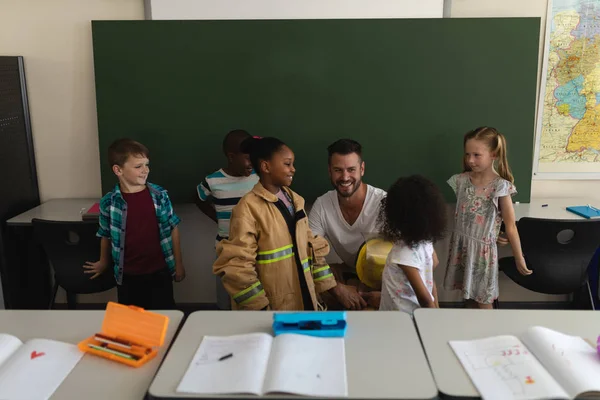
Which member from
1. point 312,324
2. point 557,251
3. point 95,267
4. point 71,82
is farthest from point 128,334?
point 71,82

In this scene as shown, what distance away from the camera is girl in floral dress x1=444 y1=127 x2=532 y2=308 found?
278 centimetres

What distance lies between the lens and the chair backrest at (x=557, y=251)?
2.68 meters

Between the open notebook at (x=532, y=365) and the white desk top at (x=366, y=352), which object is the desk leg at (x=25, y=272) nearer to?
the white desk top at (x=366, y=352)

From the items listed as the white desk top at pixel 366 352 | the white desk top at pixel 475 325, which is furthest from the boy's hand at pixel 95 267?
the white desk top at pixel 475 325

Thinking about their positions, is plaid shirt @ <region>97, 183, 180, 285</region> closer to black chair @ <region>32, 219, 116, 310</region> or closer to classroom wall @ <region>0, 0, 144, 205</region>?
black chair @ <region>32, 219, 116, 310</region>

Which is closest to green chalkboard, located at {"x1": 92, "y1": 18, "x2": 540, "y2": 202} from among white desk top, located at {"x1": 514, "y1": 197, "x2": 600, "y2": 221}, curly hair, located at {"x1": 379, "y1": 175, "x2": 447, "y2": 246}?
white desk top, located at {"x1": 514, "y1": 197, "x2": 600, "y2": 221}

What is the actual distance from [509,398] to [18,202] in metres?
3.05

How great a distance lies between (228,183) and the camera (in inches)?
118

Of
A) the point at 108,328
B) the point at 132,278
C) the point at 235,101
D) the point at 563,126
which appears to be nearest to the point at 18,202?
the point at 132,278

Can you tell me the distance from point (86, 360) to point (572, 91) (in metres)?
3.20

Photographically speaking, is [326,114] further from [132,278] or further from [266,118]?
[132,278]

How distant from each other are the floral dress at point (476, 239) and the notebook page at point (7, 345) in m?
2.22

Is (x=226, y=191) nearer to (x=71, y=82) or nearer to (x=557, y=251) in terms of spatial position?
(x=71, y=82)

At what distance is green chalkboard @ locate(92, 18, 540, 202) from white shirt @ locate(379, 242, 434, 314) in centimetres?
134
